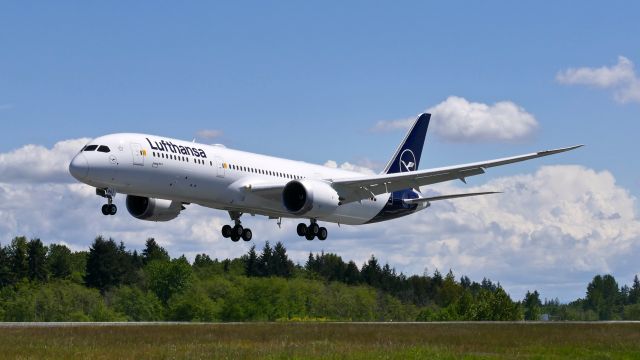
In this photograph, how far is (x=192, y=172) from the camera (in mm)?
54406

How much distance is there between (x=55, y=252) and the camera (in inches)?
5955

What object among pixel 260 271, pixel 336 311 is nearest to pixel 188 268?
pixel 260 271

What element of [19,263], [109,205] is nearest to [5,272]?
[19,263]

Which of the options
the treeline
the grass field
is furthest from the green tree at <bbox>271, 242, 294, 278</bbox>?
the grass field

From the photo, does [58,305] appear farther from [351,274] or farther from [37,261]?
[351,274]

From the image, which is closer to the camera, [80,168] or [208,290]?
[80,168]

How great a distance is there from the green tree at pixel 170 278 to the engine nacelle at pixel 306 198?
8195 centimetres

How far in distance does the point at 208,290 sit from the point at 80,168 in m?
74.3

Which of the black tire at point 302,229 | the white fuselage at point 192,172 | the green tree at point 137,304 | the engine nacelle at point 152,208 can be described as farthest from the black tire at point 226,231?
the green tree at point 137,304

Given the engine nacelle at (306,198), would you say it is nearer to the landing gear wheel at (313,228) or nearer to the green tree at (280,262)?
the landing gear wheel at (313,228)

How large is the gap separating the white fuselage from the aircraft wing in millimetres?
949

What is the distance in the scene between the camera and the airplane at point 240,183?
51.2 m

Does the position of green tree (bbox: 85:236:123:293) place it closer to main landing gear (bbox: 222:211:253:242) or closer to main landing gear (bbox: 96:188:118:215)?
main landing gear (bbox: 222:211:253:242)

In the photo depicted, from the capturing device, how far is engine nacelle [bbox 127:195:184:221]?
60969 millimetres
